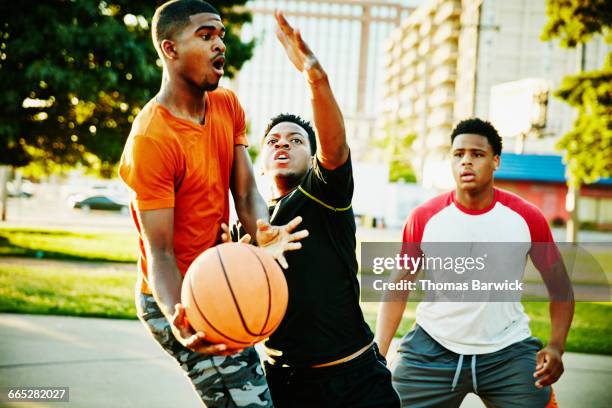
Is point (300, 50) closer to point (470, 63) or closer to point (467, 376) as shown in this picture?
point (467, 376)

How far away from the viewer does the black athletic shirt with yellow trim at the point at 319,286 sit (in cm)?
282

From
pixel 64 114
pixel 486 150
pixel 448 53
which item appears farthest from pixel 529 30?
pixel 486 150

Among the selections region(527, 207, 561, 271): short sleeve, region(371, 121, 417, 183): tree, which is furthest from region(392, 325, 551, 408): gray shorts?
region(371, 121, 417, 183): tree

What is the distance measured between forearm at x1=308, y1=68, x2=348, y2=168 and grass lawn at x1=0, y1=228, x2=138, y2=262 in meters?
11.9

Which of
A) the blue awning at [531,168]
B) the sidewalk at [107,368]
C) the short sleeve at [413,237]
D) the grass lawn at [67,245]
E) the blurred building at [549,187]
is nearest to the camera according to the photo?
the short sleeve at [413,237]

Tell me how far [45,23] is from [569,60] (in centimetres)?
4256

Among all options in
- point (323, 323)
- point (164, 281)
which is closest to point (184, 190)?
point (164, 281)

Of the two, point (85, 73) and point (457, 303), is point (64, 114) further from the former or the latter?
point (457, 303)

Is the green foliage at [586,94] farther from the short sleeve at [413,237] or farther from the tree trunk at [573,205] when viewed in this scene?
the short sleeve at [413,237]

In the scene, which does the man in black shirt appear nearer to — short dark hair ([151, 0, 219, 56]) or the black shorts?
the black shorts

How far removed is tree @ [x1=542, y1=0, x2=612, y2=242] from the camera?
13.2 meters

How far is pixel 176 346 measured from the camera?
253 centimetres

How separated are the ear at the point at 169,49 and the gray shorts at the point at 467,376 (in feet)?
6.87

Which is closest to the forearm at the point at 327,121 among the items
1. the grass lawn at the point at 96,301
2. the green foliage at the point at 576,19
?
the grass lawn at the point at 96,301
